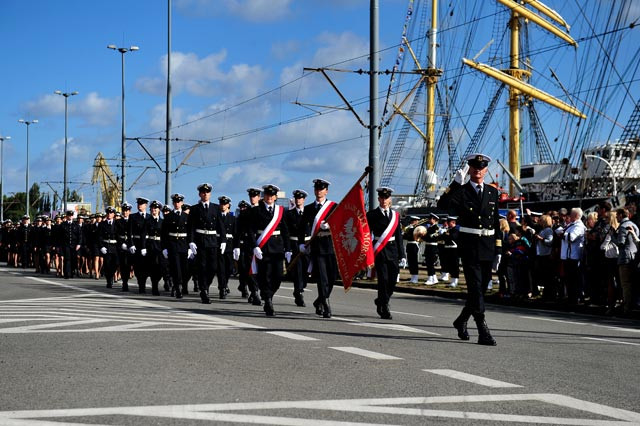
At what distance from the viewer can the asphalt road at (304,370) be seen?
6586 millimetres

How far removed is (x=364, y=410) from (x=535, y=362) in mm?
3339

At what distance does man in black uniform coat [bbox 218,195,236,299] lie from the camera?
1911 centimetres

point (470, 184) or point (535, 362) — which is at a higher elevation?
point (470, 184)

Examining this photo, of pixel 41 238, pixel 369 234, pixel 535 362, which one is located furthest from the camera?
pixel 41 238

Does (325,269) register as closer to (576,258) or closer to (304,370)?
(576,258)

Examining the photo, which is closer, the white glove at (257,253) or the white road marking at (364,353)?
the white road marking at (364,353)

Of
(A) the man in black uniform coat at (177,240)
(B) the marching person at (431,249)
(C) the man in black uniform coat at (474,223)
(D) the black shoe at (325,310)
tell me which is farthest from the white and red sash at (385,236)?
(B) the marching person at (431,249)

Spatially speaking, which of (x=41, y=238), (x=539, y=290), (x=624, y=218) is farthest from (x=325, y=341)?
(x=41, y=238)

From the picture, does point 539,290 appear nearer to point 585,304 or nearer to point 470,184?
point 585,304

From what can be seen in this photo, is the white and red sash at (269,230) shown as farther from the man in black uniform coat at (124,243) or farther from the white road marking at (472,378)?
the man in black uniform coat at (124,243)

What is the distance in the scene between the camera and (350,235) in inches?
590

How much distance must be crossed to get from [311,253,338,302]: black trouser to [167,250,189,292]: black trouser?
5.03 metres

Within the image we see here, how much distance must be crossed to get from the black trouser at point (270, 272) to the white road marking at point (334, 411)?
8005mm

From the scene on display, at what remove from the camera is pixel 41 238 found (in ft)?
118
